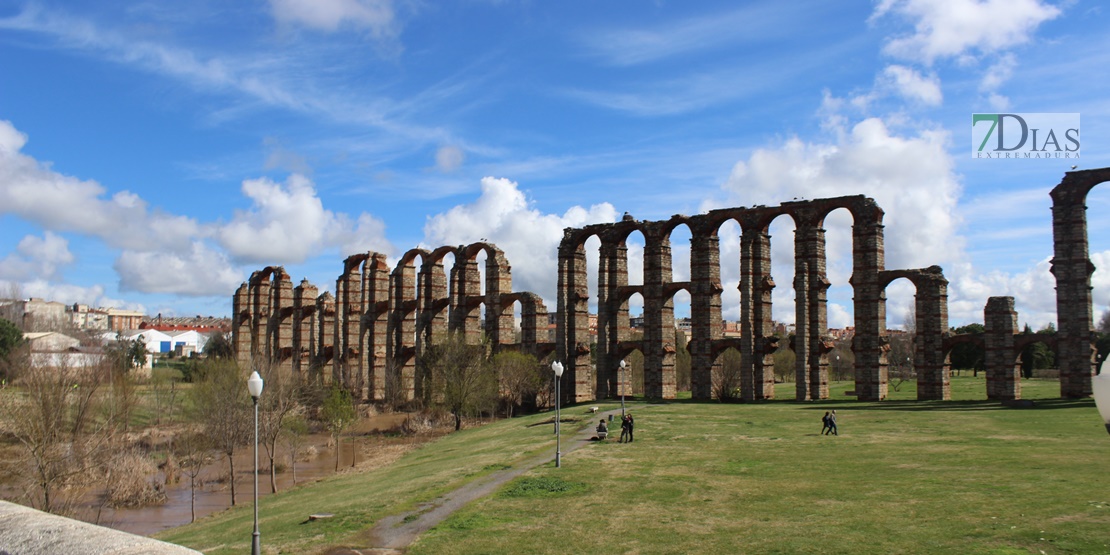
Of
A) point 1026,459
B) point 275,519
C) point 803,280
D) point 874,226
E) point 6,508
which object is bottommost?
point 275,519

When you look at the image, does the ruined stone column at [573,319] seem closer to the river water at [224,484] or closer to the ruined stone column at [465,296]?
the ruined stone column at [465,296]

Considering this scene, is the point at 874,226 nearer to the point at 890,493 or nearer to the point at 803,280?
the point at 803,280

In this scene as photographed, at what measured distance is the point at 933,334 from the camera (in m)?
41.7

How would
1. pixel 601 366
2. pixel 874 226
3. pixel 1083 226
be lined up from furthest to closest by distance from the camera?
pixel 601 366 < pixel 874 226 < pixel 1083 226

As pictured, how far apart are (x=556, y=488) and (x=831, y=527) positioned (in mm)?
7358

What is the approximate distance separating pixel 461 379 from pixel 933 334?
25.0 meters

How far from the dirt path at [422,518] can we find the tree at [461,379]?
20.7 meters

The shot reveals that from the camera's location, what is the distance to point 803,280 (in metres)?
45.0

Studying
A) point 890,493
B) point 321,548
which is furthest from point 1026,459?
point 321,548

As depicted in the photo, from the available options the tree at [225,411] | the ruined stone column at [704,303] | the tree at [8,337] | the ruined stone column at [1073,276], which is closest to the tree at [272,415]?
the tree at [225,411]

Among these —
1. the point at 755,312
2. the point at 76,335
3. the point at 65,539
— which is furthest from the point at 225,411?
the point at 76,335

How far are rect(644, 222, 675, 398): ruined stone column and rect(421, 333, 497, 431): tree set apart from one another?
377 inches

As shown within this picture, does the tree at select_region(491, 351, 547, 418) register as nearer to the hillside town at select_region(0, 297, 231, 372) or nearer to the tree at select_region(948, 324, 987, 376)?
the hillside town at select_region(0, 297, 231, 372)

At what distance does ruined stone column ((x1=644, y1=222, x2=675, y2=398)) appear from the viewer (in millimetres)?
49375
